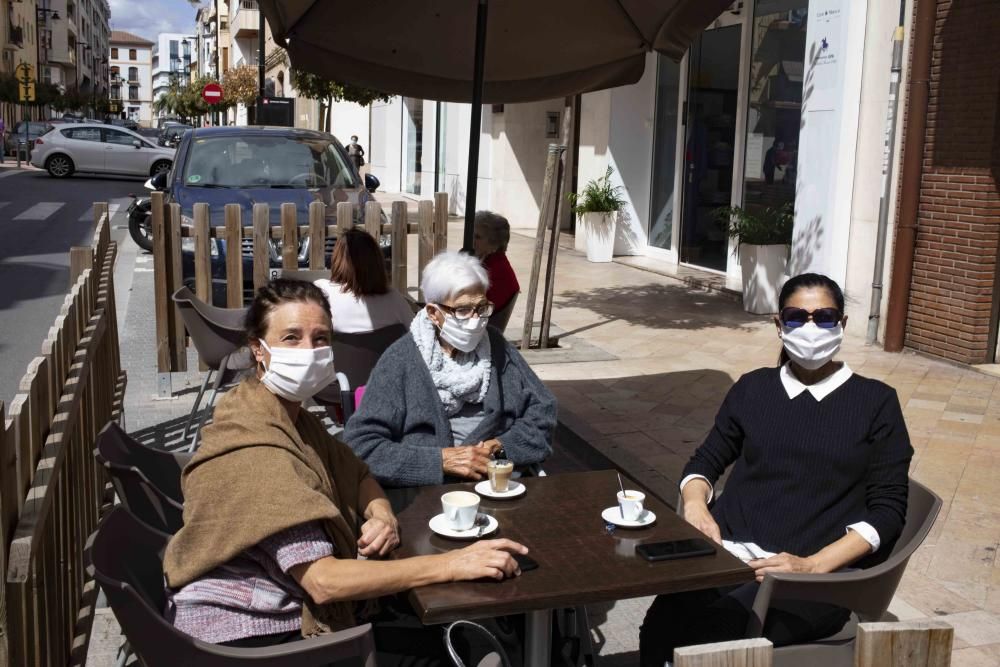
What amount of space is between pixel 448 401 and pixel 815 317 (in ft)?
4.22

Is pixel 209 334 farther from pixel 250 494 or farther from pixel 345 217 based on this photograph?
pixel 250 494

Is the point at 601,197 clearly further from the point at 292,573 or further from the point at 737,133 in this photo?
the point at 292,573

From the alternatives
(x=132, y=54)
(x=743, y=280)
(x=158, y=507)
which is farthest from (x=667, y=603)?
(x=132, y=54)

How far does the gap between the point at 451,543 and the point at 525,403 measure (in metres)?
1.14

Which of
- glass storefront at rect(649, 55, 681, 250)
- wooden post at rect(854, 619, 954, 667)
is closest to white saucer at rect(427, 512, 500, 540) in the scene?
wooden post at rect(854, 619, 954, 667)

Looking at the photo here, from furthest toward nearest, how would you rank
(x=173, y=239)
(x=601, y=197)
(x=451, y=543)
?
(x=601, y=197)
(x=173, y=239)
(x=451, y=543)

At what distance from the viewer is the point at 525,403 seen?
150 inches

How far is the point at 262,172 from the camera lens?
10547mm

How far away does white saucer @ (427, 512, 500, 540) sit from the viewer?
272cm

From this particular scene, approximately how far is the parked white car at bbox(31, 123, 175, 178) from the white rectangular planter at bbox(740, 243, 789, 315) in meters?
23.1

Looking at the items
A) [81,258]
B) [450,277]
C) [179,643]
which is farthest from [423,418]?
[81,258]

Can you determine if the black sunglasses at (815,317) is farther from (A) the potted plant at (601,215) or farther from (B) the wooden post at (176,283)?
(A) the potted plant at (601,215)

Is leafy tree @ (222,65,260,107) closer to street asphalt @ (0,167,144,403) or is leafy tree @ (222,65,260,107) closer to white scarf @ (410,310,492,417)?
street asphalt @ (0,167,144,403)

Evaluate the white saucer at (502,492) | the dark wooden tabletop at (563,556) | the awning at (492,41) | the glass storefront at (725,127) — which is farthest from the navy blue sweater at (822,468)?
the glass storefront at (725,127)
